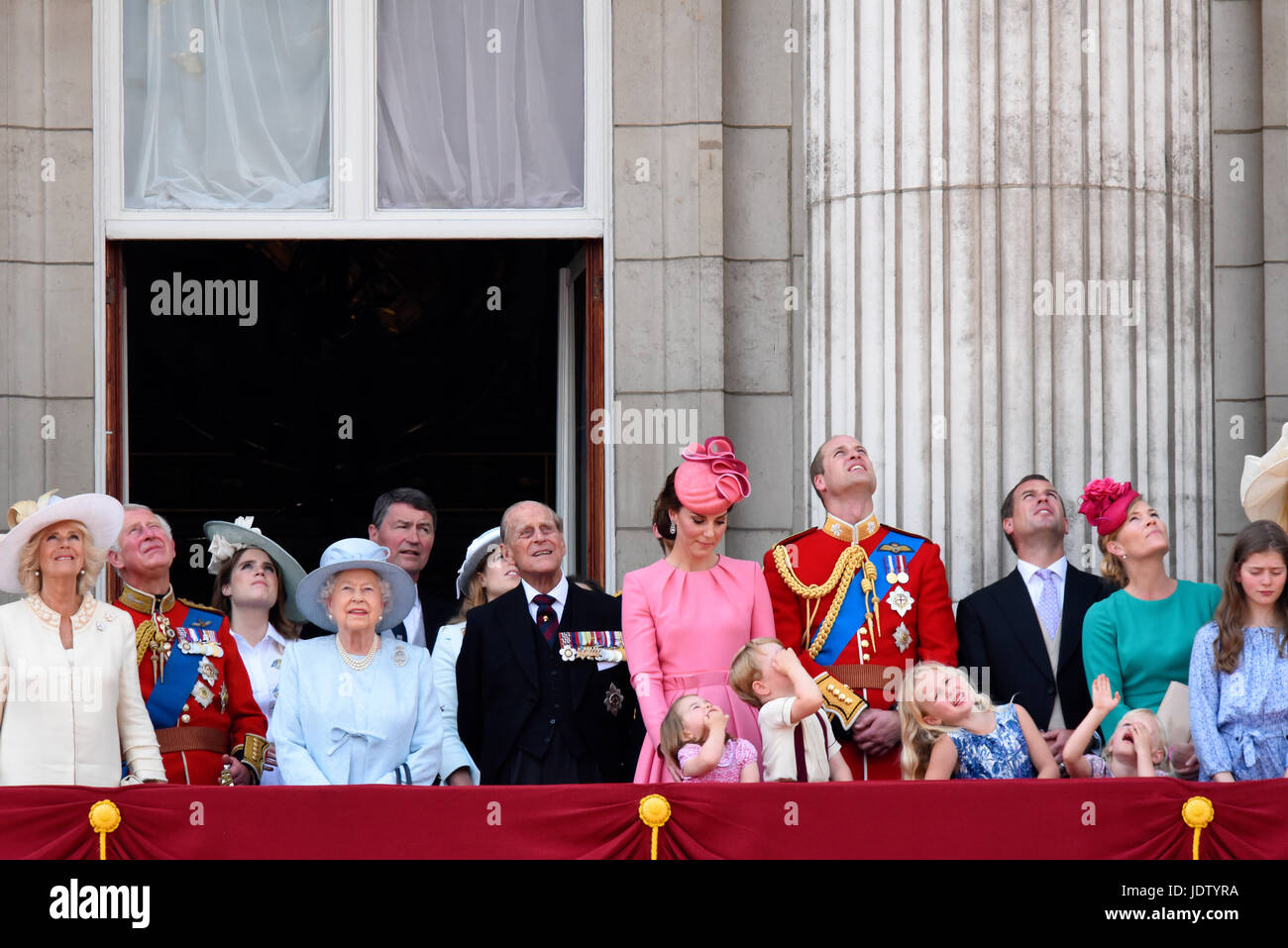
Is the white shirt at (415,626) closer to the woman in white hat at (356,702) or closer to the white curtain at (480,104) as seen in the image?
the woman in white hat at (356,702)

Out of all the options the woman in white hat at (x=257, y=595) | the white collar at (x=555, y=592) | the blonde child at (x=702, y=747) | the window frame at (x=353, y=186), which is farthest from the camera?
the window frame at (x=353, y=186)

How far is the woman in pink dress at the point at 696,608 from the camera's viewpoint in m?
7.09

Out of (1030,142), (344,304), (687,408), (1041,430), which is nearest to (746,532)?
(687,408)

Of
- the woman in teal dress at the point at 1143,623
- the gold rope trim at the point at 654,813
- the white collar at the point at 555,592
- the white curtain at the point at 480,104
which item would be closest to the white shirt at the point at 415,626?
the white collar at the point at 555,592

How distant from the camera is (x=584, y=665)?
292 inches

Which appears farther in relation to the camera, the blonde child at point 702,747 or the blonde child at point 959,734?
the blonde child at point 959,734

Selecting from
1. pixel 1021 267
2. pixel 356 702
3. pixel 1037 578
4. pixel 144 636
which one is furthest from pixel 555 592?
pixel 1021 267

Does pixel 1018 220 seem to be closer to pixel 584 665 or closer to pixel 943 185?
pixel 943 185

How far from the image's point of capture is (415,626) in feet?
27.8

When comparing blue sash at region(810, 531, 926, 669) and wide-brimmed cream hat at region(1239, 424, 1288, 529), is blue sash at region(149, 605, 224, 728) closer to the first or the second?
blue sash at region(810, 531, 926, 669)

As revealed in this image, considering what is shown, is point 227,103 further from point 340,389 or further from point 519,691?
point 340,389

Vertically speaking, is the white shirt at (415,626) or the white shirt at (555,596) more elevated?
the white shirt at (555,596)

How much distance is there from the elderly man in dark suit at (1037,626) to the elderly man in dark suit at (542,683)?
141 centimetres

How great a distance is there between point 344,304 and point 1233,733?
9243mm
